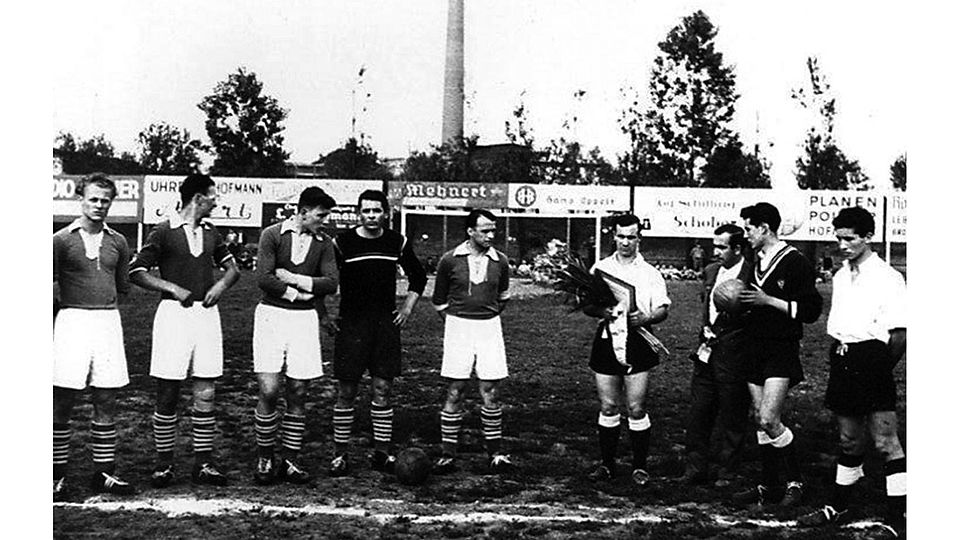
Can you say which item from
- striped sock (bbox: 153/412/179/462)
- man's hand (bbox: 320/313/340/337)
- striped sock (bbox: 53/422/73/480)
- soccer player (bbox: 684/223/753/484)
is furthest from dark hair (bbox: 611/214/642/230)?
striped sock (bbox: 53/422/73/480)

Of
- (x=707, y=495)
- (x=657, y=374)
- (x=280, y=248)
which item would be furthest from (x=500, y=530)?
(x=657, y=374)

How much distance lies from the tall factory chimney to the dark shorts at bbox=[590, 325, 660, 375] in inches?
77.9

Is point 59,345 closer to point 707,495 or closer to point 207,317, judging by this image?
point 207,317

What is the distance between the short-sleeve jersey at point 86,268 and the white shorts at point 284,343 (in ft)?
Answer: 2.81

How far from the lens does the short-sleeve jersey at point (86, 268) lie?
16.6 ft

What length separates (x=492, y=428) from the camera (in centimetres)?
585

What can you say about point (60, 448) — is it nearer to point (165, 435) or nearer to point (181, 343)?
point (165, 435)

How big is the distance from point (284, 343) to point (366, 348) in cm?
53

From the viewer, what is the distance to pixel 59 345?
5.07 meters

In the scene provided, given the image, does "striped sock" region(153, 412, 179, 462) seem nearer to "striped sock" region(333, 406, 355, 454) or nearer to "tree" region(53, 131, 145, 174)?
"striped sock" region(333, 406, 355, 454)

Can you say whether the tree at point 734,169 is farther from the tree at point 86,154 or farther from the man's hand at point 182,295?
the tree at point 86,154

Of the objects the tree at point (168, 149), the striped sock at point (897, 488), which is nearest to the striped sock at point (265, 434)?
the tree at point (168, 149)

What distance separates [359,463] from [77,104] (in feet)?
9.21

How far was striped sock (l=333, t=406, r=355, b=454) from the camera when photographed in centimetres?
568
